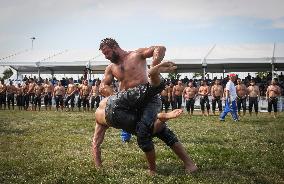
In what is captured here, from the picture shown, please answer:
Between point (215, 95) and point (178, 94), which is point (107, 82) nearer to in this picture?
point (215, 95)

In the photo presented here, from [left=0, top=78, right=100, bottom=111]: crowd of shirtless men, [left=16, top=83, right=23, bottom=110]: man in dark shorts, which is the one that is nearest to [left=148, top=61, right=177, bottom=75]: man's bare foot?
[left=0, top=78, right=100, bottom=111]: crowd of shirtless men

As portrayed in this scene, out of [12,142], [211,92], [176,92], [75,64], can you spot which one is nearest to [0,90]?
[75,64]

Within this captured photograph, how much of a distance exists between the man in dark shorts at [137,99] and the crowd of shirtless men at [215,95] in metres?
15.7

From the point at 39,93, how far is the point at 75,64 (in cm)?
593

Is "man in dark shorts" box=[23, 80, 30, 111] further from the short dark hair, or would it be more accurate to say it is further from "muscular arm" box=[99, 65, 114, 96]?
the short dark hair

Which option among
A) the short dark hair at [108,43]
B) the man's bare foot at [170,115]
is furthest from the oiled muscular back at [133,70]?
the man's bare foot at [170,115]

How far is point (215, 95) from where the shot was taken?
21625 mm

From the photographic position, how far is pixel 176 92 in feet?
77.2

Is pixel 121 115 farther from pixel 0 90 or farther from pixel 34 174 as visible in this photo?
pixel 0 90

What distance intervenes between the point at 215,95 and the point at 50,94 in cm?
1176

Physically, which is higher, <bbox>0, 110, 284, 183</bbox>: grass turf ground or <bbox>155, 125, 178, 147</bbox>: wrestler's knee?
<bbox>155, 125, 178, 147</bbox>: wrestler's knee

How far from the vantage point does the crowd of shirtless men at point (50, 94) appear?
24.9m

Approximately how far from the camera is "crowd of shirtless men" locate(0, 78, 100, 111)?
2491 cm

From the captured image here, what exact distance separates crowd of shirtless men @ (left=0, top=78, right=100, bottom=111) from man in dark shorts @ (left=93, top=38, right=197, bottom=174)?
19.4 meters
